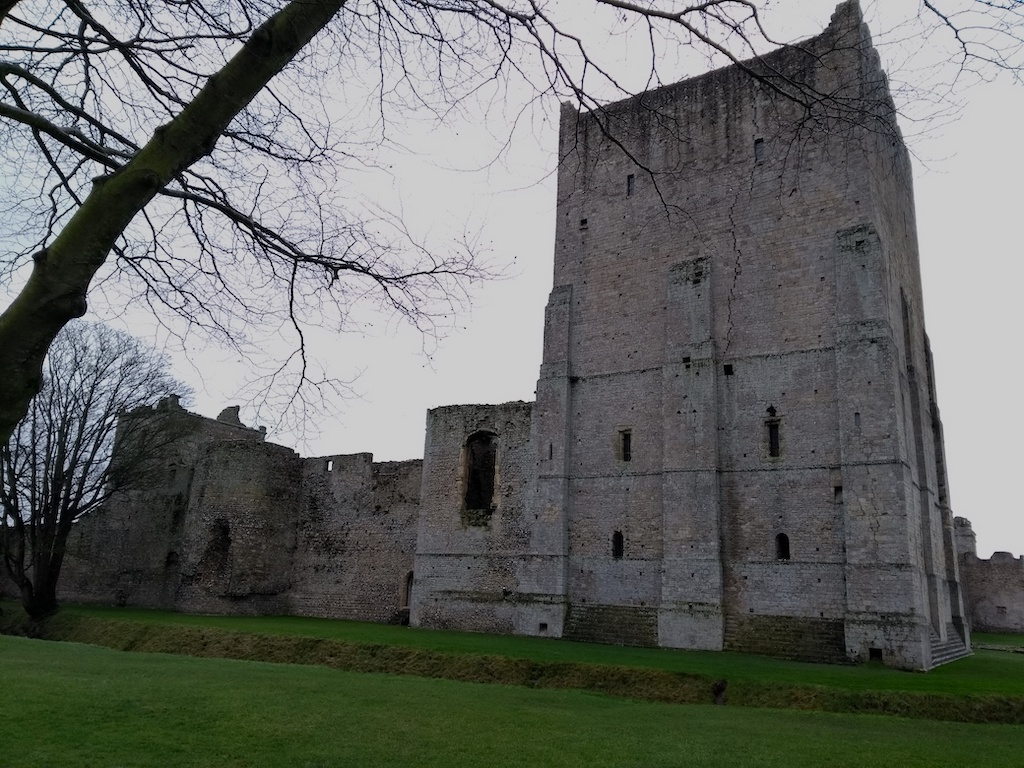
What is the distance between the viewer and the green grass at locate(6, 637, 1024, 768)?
6.74 metres

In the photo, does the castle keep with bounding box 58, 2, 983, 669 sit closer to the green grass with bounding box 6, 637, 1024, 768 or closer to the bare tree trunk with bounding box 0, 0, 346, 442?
the green grass with bounding box 6, 637, 1024, 768

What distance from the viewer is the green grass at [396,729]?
6.74 metres

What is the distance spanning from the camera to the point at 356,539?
82.5 feet

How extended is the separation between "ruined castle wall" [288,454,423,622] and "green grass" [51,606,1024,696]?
8.84 feet

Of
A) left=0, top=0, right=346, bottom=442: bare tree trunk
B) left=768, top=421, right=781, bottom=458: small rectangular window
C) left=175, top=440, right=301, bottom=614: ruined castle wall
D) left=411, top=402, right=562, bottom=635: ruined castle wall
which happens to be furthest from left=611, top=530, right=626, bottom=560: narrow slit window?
left=0, top=0, right=346, bottom=442: bare tree trunk

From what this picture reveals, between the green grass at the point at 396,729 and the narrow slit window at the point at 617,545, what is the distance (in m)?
7.92

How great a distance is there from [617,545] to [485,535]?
4.11 m

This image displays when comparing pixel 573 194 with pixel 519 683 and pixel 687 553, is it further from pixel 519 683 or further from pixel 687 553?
pixel 519 683

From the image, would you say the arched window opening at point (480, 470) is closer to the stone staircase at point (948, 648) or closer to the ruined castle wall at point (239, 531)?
the ruined castle wall at point (239, 531)

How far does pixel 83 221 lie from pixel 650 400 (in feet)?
58.0

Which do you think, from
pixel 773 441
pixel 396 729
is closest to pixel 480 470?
pixel 773 441

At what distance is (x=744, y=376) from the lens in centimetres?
1883

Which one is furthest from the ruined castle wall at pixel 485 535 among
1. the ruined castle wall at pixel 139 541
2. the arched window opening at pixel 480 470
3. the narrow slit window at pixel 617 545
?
the ruined castle wall at pixel 139 541

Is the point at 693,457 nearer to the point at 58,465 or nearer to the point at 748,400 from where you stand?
the point at 748,400
